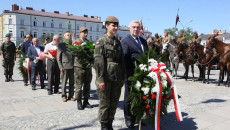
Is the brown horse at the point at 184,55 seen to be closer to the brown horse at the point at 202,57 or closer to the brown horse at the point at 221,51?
the brown horse at the point at 202,57

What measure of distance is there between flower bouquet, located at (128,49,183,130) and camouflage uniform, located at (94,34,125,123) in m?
0.41

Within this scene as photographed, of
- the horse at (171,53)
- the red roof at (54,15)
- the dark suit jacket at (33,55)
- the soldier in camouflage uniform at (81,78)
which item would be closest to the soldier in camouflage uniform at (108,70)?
the soldier in camouflage uniform at (81,78)

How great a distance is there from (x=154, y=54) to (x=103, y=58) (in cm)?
102

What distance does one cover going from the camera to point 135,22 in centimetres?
431

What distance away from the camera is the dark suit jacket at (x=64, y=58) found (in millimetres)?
6578

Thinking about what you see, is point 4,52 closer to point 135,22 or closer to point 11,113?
point 11,113

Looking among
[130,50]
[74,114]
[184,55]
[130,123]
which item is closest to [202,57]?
[184,55]

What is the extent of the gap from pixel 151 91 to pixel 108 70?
89 centimetres

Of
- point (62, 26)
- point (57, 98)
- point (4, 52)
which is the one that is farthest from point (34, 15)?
point (57, 98)

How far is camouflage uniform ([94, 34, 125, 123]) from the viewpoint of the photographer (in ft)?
12.6

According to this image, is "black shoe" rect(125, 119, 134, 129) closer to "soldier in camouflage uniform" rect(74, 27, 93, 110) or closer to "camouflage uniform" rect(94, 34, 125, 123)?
"camouflage uniform" rect(94, 34, 125, 123)

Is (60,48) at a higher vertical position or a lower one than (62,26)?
lower

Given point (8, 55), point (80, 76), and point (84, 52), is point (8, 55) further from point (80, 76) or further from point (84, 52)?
point (84, 52)

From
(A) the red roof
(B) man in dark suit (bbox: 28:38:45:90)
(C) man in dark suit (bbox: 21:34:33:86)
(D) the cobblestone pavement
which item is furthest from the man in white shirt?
(A) the red roof
